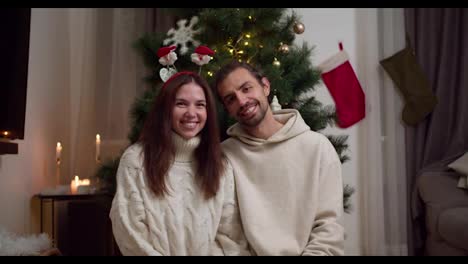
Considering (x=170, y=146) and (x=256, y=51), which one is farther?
(x=256, y=51)

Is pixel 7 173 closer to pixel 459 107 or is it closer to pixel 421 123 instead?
pixel 421 123

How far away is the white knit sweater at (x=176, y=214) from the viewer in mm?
1445

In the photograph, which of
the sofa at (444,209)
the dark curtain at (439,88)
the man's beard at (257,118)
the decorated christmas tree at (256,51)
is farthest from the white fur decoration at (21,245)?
the dark curtain at (439,88)

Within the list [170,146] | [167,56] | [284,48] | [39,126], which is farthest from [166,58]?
[39,126]

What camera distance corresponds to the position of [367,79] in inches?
128

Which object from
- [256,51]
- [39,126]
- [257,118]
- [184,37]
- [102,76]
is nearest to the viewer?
[257,118]

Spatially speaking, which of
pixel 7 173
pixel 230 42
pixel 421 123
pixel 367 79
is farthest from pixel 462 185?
pixel 7 173

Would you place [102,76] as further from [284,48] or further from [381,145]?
[381,145]

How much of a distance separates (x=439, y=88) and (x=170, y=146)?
7.54ft

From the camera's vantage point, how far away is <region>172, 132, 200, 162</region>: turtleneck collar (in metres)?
1.59

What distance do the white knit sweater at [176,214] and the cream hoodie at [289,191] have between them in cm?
7

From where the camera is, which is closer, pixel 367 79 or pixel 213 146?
pixel 213 146

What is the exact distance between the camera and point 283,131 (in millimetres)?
1739
